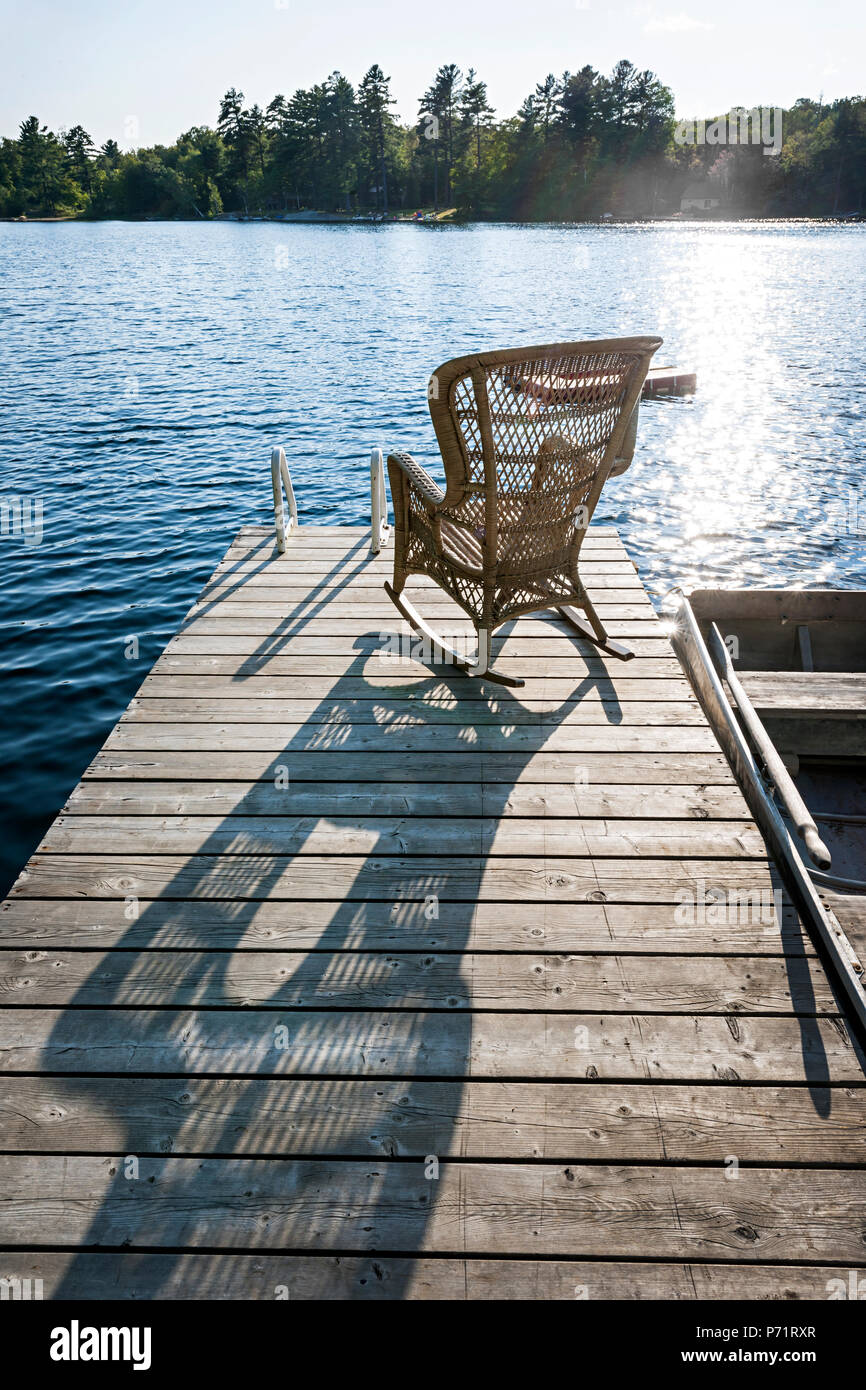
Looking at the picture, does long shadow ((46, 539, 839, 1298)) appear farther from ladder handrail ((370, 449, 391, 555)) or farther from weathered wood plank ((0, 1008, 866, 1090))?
ladder handrail ((370, 449, 391, 555))

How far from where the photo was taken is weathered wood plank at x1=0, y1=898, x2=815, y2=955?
227 cm

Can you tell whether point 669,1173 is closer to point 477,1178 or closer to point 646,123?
point 477,1178

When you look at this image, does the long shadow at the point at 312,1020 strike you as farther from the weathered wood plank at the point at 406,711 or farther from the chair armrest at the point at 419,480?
the chair armrest at the point at 419,480

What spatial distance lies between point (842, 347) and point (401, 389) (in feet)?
36.7

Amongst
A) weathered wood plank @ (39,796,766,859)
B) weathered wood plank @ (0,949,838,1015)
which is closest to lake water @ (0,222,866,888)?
weathered wood plank @ (39,796,766,859)

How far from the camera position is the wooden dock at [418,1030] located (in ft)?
5.21

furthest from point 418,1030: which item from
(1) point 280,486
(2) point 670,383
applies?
(2) point 670,383

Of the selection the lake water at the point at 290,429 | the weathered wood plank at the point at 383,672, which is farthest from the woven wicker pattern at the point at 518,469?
the lake water at the point at 290,429

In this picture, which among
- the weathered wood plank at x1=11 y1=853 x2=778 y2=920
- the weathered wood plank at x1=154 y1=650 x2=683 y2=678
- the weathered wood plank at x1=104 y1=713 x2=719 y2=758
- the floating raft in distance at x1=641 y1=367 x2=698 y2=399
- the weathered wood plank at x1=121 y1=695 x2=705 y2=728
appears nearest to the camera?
the weathered wood plank at x1=11 y1=853 x2=778 y2=920

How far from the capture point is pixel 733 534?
9.48 meters

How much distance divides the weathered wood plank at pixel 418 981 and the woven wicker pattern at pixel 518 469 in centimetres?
165

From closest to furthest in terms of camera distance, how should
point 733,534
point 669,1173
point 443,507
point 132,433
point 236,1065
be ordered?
1. point 669,1173
2. point 236,1065
3. point 443,507
4. point 733,534
5. point 132,433

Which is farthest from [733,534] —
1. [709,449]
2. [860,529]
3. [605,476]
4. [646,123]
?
[646,123]

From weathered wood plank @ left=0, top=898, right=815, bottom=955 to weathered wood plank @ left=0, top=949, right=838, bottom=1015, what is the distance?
0.13 feet
